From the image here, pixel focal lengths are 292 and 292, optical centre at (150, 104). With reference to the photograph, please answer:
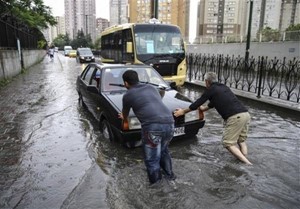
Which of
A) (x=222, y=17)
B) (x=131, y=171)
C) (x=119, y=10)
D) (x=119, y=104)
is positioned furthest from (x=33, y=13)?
(x=131, y=171)

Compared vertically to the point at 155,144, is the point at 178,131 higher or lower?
lower

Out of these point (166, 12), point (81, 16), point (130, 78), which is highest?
point (81, 16)

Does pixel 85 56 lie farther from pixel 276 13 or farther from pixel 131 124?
pixel 131 124

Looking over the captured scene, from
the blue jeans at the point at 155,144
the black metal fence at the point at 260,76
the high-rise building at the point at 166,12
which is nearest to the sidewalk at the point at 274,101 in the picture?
the black metal fence at the point at 260,76

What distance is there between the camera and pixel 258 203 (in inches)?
143

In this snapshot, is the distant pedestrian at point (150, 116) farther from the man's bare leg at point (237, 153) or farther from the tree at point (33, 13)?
the tree at point (33, 13)

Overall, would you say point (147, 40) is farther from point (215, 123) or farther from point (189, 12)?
point (189, 12)

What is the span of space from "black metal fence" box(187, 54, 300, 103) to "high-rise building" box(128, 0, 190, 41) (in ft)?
58.0

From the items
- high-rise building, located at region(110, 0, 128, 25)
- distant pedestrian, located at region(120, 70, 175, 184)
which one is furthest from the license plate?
high-rise building, located at region(110, 0, 128, 25)

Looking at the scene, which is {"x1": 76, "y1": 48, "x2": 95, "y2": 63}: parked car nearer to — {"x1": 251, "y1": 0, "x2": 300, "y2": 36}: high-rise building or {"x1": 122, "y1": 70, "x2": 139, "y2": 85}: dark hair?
{"x1": 251, "y1": 0, "x2": 300, "y2": 36}: high-rise building

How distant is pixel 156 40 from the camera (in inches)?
461

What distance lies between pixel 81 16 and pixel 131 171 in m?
81.3

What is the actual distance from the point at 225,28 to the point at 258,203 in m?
38.5

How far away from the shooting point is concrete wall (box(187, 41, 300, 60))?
18.6 m
